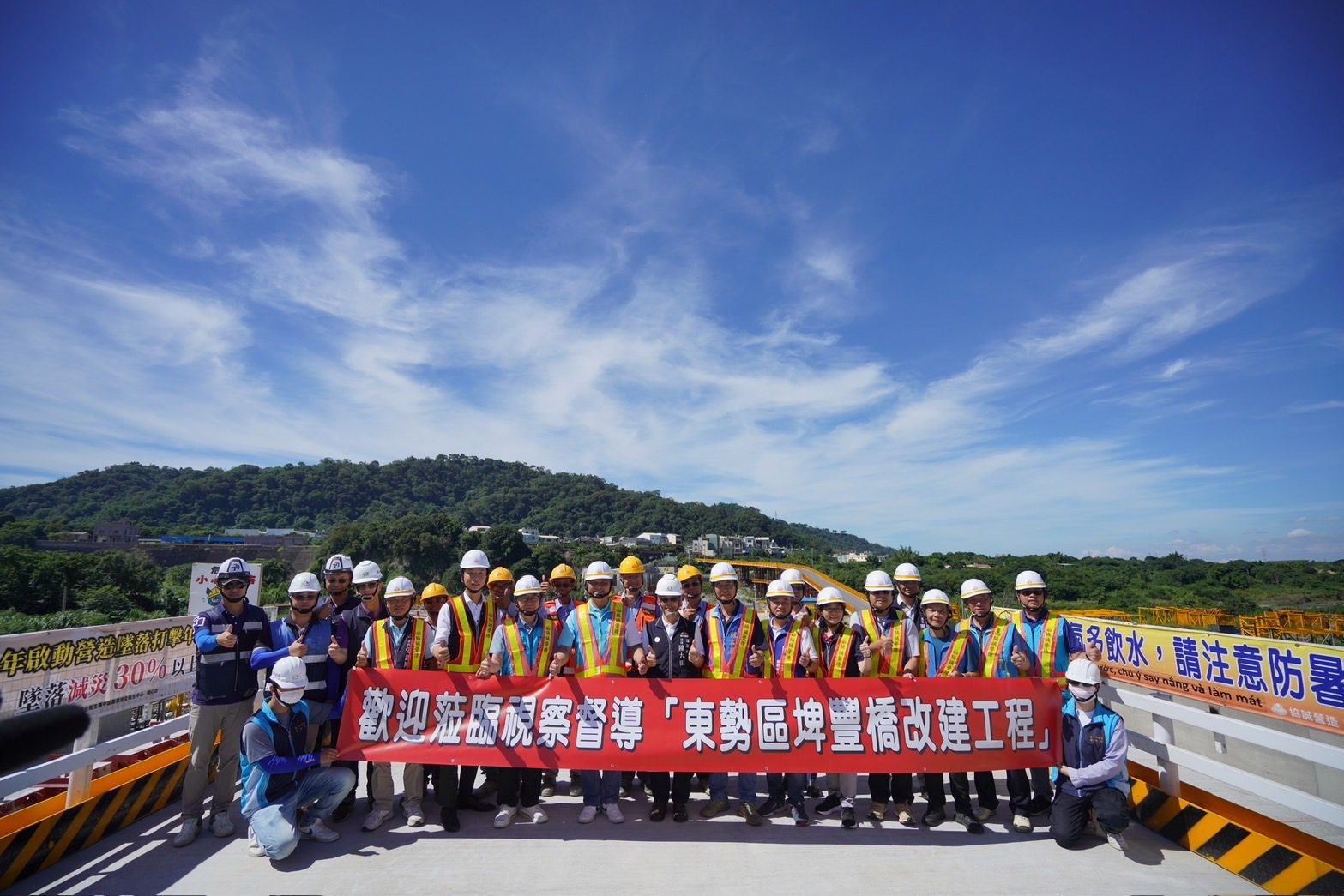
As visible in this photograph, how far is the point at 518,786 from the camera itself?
5367mm

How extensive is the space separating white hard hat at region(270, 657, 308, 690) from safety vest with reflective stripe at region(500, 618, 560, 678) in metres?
1.49

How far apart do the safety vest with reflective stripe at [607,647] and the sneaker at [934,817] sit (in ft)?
8.95

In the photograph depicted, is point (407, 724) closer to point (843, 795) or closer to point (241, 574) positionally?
A: point (241, 574)

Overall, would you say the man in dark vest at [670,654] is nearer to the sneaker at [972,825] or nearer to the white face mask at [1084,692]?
the sneaker at [972,825]

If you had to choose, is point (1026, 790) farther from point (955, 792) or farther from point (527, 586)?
point (527, 586)

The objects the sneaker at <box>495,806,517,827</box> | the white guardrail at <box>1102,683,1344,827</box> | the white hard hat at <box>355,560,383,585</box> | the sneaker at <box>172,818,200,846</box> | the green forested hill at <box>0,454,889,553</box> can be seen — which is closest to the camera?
the white guardrail at <box>1102,683,1344,827</box>

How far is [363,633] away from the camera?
5684 millimetres

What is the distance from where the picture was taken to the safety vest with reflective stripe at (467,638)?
17.9 feet

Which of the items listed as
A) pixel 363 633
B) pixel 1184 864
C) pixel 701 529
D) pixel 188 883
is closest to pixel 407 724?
pixel 363 633

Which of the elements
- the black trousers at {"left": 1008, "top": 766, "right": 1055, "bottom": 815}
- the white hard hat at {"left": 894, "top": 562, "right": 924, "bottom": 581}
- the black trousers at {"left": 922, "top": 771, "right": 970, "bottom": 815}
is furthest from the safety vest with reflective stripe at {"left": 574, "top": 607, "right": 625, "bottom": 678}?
the black trousers at {"left": 1008, "top": 766, "right": 1055, "bottom": 815}

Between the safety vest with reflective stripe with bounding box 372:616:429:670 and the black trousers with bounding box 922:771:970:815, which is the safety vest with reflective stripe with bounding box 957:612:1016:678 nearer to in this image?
the black trousers with bounding box 922:771:970:815

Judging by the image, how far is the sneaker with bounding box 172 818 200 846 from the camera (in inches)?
192

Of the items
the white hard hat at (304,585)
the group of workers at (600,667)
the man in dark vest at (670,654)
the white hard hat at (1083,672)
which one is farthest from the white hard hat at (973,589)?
the white hard hat at (304,585)

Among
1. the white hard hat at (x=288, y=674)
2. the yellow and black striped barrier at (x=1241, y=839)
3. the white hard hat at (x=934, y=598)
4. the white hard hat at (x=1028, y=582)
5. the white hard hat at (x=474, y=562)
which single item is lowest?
the yellow and black striped barrier at (x=1241, y=839)
